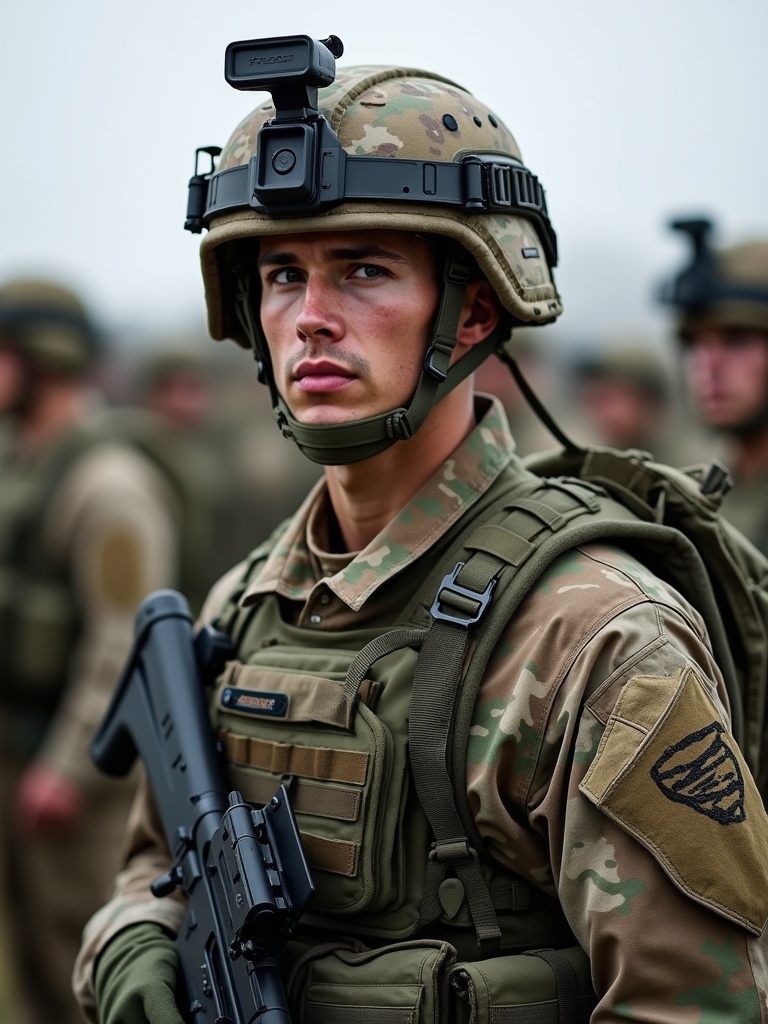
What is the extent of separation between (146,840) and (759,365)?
3.91 meters

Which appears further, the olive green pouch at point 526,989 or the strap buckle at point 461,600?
the strap buckle at point 461,600

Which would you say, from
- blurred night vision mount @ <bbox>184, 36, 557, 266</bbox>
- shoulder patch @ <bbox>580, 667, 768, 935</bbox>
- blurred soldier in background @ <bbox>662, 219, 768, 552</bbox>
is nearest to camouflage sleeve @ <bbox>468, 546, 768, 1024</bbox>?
shoulder patch @ <bbox>580, 667, 768, 935</bbox>

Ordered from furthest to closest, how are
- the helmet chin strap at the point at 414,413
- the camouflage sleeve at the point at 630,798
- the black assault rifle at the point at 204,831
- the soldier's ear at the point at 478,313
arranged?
1. the soldier's ear at the point at 478,313
2. the helmet chin strap at the point at 414,413
3. the black assault rifle at the point at 204,831
4. the camouflage sleeve at the point at 630,798

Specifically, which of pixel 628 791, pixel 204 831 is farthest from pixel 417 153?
pixel 204 831

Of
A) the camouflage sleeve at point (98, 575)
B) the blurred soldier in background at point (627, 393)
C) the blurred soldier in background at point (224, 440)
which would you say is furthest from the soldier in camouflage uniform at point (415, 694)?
the blurred soldier in background at point (627, 393)

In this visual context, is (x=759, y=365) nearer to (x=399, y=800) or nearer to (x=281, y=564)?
(x=281, y=564)

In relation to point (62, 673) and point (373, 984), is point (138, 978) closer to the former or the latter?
point (373, 984)

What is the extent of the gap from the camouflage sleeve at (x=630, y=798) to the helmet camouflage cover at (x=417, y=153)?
28.8 inches

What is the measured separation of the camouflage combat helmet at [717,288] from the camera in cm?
609

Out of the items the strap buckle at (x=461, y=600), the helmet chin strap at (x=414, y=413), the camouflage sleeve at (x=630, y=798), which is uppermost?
the helmet chin strap at (x=414, y=413)

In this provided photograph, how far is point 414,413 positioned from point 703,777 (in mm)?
927

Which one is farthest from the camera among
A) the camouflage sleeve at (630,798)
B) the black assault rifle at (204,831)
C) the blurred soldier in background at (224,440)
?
the blurred soldier in background at (224,440)

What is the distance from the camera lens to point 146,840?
327 cm

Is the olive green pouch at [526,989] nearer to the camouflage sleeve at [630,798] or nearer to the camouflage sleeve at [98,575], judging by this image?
the camouflage sleeve at [630,798]
